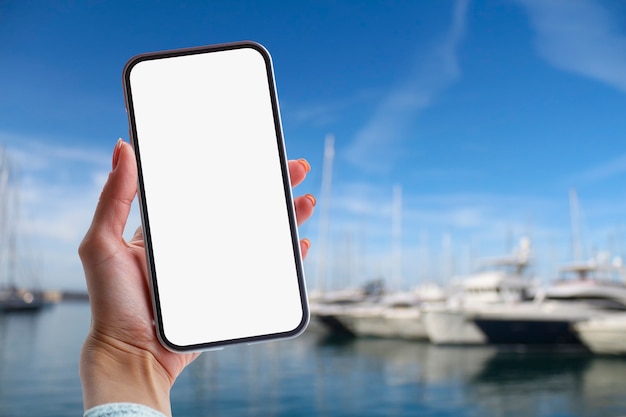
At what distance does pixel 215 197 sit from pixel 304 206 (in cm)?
38

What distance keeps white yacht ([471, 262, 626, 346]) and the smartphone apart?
2125 centimetres

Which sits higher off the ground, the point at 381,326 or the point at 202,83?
the point at 202,83

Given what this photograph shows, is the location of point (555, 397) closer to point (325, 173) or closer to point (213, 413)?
point (213, 413)

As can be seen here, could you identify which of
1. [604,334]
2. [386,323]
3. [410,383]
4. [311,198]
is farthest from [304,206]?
[386,323]

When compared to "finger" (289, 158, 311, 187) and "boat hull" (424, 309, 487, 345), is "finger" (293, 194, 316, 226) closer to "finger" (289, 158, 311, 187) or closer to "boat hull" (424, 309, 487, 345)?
"finger" (289, 158, 311, 187)

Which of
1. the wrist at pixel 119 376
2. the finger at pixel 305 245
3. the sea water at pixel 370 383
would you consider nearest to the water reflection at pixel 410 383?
the sea water at pixel 370 383

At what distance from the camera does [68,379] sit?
67.3 feet

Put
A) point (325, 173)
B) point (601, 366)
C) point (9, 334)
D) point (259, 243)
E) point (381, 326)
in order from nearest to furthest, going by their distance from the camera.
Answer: point (259, 243), point (601, 366), point (381, 326), point (325, 173), point (9, 334)

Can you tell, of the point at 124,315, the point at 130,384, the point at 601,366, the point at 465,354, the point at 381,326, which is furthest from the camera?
the point at 381,326

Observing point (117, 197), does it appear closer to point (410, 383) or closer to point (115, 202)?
point (115, 202)

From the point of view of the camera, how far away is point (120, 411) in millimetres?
1162

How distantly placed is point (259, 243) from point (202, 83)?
51cm

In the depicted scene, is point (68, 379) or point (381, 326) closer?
point (68, 379)

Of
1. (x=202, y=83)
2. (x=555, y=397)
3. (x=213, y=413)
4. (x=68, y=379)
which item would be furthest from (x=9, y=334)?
(x=202, y=83)
